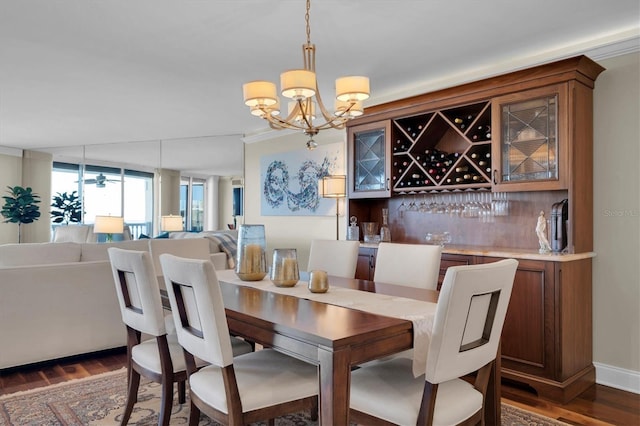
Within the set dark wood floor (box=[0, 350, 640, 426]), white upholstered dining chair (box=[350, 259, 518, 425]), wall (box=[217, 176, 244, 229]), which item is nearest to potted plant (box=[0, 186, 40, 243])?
wall (box=[217, 176, 244, 229])

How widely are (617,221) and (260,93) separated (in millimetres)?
2567

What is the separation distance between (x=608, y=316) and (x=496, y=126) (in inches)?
61.1

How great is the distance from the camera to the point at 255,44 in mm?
3246

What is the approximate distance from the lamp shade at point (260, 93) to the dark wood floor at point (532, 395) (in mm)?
2353

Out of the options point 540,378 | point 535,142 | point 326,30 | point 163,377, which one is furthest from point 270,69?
point 540,378

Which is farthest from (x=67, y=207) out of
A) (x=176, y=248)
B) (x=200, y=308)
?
(x=200, y=308)

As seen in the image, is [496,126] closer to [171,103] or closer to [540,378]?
[540,378]

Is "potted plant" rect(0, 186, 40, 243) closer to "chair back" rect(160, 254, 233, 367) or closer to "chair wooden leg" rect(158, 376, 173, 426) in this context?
"chair wooden leg" rect(158, 376, 173, 426)

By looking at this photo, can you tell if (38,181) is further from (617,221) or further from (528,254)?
(617,221)

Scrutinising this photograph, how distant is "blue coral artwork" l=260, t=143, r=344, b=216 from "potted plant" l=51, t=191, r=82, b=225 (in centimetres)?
438

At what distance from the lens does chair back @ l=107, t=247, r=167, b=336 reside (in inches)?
81.4

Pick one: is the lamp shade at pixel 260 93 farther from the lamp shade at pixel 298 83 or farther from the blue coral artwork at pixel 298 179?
the blue coral artwork at pixel 298 179

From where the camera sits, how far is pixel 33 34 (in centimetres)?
309

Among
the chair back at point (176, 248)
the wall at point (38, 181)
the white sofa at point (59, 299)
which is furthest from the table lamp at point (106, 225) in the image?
the wall at point (38, 181)
